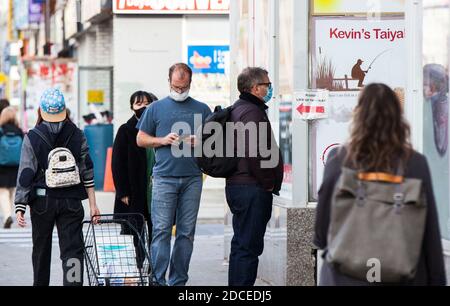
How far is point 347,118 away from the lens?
10.1 m

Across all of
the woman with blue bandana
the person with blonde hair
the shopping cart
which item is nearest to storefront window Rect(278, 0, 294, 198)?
the shopping cart

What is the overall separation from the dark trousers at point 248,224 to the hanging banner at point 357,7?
2056 millimetres

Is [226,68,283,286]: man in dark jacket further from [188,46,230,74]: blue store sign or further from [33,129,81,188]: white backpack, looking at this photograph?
[188,46,230,74]: blue store sign

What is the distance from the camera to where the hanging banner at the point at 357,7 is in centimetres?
999

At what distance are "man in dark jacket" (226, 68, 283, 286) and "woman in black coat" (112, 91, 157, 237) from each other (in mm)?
1911

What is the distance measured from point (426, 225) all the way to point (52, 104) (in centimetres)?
419

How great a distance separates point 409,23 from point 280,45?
2065mm

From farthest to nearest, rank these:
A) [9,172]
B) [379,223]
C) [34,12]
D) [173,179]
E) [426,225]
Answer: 1. [34,12]
2. [9,172]
3. [173,179]
4. [426,225]
5. [379,223]

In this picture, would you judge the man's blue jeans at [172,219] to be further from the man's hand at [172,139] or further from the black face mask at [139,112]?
the black face mask at [139,112]

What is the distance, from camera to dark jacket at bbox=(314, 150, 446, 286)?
5297mm

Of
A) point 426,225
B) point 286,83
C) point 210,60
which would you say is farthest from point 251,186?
point 210,60

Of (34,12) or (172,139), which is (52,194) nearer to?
(172,139)

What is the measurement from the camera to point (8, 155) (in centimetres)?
1744
